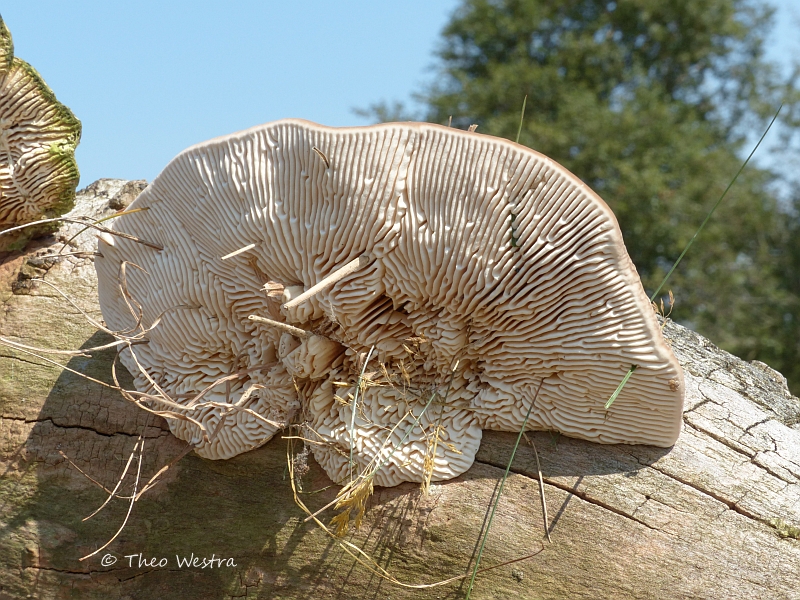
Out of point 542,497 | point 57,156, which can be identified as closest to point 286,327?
point 542,497

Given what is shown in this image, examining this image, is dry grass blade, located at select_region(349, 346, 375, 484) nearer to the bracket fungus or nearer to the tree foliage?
the bracket fungus

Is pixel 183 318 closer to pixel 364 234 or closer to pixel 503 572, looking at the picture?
pixel 364 234

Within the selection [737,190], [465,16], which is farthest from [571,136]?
[465,16]

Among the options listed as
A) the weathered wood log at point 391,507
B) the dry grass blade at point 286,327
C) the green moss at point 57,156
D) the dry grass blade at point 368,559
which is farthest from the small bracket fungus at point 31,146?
the dry grass blade at point 368,559

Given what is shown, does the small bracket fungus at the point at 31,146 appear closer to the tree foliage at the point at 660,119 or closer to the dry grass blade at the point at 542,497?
the dry grass blade at the point at 542,497

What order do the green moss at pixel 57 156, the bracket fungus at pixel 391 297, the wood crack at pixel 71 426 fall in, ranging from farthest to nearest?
the green moss at pixel 57 156 → the wood crack at pixel 71 426 → the bracket fungus at pixel 391 297

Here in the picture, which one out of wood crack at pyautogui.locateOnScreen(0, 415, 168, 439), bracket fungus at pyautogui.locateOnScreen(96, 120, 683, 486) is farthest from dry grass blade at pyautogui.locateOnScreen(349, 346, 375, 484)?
wood crack at pyautogui.locateOnScreen(0, 415, 168, 439)

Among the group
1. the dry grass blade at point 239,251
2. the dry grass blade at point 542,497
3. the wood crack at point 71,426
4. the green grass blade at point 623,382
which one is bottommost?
the wood crack at point 71,426
